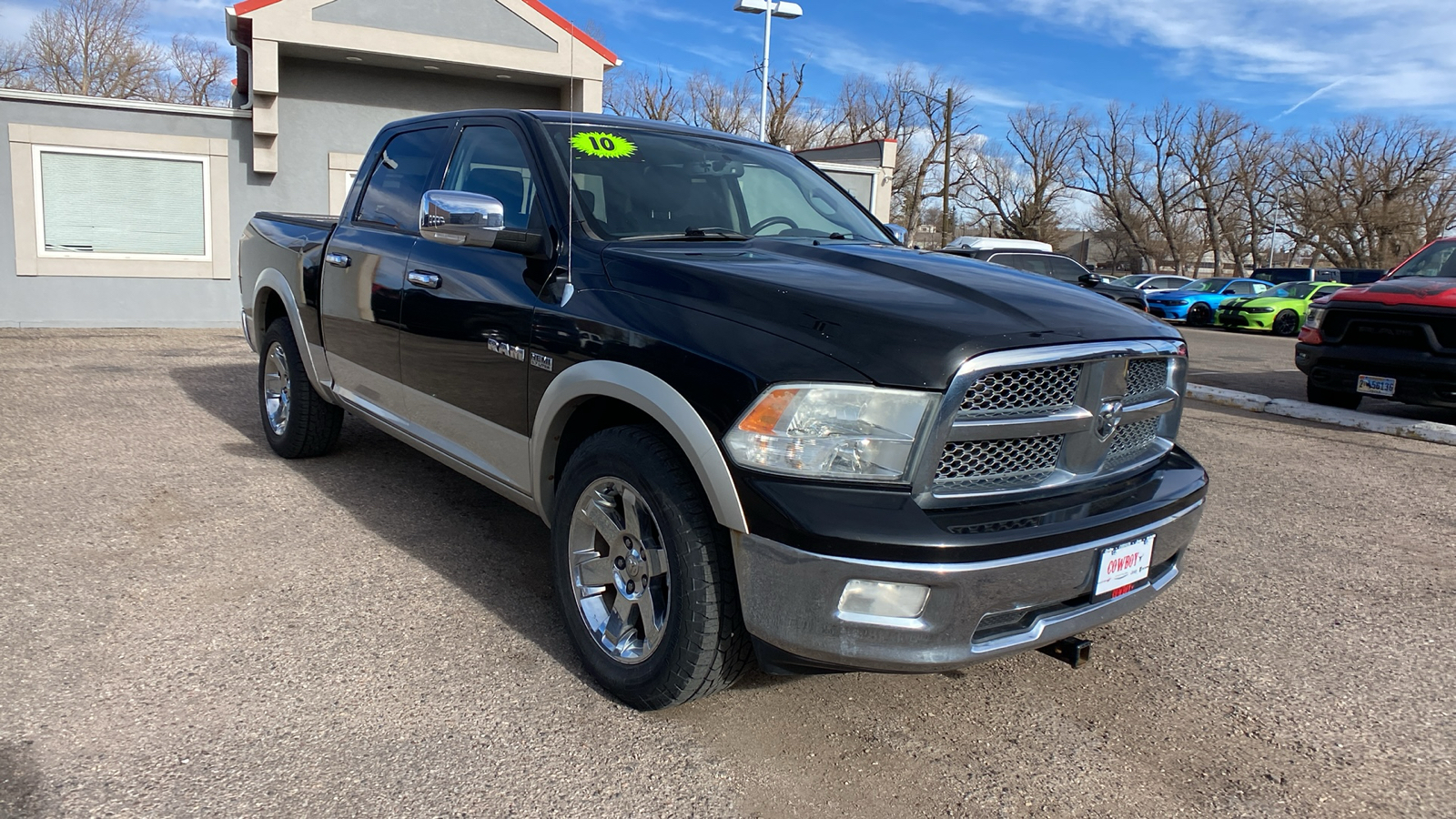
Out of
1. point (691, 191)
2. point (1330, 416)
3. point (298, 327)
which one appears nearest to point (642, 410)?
point (691, 191)

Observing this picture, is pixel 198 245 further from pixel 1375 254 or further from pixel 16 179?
pixel 1375 254

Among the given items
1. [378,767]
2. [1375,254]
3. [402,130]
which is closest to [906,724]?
[378,767]

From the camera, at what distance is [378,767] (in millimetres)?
2576

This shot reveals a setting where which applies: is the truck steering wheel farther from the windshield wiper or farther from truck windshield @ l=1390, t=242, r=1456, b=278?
truck windshield @ l=1390, t=242, r=1456, b=278

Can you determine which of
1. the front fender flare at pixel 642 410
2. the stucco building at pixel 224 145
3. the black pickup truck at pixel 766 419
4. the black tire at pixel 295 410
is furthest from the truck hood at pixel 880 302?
the stucco building at pixel 224 145

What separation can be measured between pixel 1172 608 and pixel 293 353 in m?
4.54

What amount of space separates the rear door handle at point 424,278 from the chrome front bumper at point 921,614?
6.38 feet

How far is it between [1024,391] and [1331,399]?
825 centimetres

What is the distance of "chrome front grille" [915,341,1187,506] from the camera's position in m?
2.38

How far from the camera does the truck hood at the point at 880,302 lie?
2365 millimetres

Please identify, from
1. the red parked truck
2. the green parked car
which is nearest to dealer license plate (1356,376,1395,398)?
the red parked truck

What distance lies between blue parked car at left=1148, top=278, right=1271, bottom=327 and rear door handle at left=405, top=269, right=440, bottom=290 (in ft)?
84.0

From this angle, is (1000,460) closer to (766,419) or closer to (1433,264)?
(766,419)

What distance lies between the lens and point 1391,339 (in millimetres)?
8242
